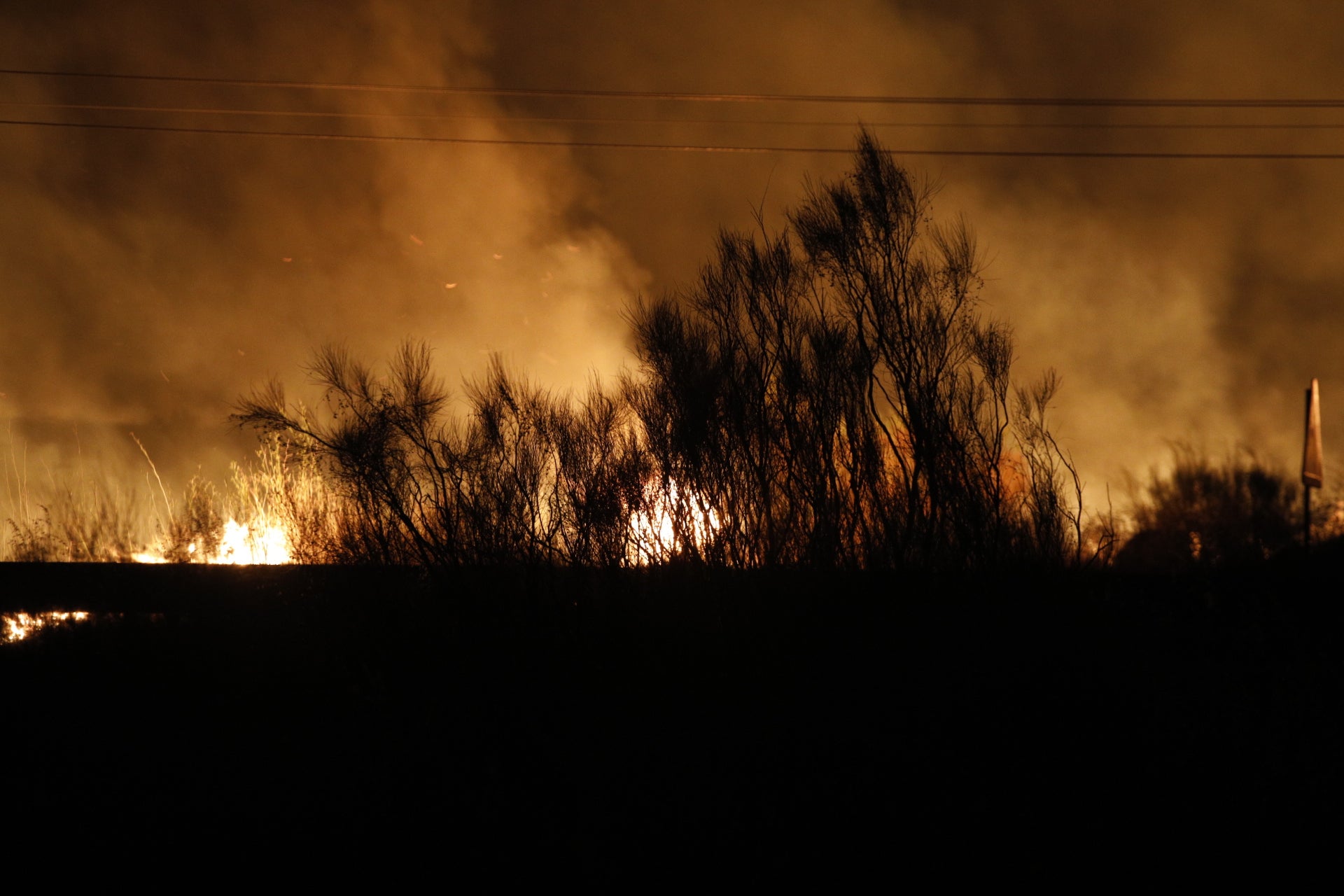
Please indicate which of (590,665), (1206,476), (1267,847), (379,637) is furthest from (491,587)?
(1206,476)

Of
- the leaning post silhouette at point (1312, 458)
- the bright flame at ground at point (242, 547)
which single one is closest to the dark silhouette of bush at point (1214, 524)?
the leaning post silhouette at point (1312, 458)

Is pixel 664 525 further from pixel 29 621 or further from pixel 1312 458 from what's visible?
pixel 1312 458

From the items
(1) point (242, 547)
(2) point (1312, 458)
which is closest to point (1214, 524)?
(2) point (1312, 458)

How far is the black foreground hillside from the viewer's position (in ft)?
17.5

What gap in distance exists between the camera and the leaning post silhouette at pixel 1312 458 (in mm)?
14891

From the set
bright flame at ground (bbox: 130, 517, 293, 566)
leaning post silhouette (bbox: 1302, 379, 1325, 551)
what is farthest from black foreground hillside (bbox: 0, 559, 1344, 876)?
leaning post silhouette (bbox: 1302, 379, 1325, 551)

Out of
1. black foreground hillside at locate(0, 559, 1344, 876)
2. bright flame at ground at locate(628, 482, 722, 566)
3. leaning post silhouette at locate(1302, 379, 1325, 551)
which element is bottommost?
black foreground hillside at locate(0, 559, 1344, 876)

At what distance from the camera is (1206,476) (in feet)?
77.9

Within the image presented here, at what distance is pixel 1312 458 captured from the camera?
15047mm

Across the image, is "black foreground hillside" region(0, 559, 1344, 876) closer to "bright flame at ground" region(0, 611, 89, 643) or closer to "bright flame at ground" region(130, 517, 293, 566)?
"bright flame at ground" region(0, 611, 89, 643)

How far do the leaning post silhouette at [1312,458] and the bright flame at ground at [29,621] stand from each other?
19852mm

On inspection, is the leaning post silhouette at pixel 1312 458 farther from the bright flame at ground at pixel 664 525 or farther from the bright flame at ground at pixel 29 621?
the bright flame at ground at pixel 29 621

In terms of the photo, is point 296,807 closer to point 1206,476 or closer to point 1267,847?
point 1267,847

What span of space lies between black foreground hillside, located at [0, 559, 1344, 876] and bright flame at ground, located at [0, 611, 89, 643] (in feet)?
0.61
